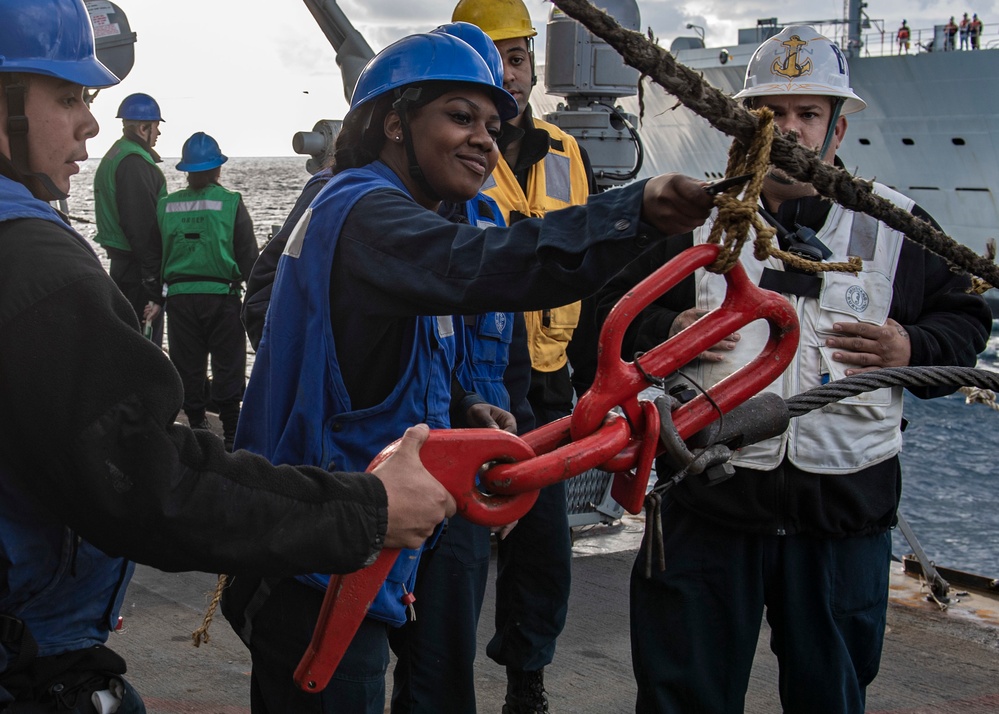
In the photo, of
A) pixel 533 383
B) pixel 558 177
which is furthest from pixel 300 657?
pixel 558 177

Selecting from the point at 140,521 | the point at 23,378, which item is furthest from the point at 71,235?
the point at 140,521

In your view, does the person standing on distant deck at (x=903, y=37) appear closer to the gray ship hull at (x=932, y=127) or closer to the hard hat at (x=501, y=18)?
the gray ship hull at (x=932, y=127)

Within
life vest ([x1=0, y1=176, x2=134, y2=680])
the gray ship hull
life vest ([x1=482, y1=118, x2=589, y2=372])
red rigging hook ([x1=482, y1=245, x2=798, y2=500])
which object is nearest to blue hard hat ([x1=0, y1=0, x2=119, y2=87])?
life vest ([x1=0, y1=176, x2=134, y2=680])

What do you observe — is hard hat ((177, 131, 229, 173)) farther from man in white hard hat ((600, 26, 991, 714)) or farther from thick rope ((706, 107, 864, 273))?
thick rope ((706, 107, 864, 273))

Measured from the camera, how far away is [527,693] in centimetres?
370

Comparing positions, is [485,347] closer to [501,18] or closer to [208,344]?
[501,18]

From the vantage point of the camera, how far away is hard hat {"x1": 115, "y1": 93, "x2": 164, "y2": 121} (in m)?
7.83

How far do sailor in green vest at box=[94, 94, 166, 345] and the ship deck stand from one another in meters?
3.13

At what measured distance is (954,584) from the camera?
5.24m

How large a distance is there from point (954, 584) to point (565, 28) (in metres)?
3.56

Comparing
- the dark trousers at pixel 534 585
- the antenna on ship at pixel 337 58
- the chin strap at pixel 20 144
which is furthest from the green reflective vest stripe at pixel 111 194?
the chin strap at pixel 20 144

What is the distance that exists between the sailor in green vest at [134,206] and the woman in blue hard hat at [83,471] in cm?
602

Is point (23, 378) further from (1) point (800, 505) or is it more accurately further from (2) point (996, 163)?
(2) point (996, 163)

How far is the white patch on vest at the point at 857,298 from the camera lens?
111 inches
